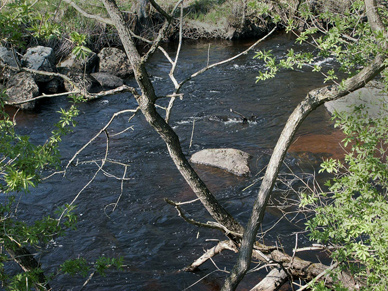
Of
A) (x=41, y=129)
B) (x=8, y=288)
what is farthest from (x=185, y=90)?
(x=8, y=288)

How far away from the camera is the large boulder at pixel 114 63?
14258 mm

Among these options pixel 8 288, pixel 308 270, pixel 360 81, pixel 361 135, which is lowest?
pixel 308 270

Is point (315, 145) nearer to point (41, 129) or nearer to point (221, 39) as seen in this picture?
point (41, 129)

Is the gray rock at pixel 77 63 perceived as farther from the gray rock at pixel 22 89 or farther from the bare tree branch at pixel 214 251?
the bare tree branch at pixel 214 251

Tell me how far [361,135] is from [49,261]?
182 inches

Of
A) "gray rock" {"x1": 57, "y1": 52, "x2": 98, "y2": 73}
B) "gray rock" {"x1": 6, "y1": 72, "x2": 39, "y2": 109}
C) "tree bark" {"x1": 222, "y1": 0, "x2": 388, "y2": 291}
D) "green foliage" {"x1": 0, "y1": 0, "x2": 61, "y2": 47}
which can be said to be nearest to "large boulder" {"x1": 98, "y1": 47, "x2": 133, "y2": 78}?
"gray rock" {"x1": 57, "y1": 52, "x2": 98, "y2": 73}

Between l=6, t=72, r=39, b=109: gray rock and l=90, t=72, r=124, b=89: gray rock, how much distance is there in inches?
84.0

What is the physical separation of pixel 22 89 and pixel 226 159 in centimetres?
637

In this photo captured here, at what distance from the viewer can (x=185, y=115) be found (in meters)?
11.2

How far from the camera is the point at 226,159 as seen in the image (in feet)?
28.5

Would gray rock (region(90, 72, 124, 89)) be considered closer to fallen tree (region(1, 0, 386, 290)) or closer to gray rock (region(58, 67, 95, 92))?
gray rock (region(58, 67, 95, 92))

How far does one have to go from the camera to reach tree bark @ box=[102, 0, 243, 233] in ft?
12.7

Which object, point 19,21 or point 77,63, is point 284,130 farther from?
point 77,63

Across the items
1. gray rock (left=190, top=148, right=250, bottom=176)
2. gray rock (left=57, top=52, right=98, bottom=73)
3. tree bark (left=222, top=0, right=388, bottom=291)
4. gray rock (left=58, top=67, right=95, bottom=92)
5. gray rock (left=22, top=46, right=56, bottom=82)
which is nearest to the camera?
tree bark (left=222, top=0, right=388, bottom=291)
